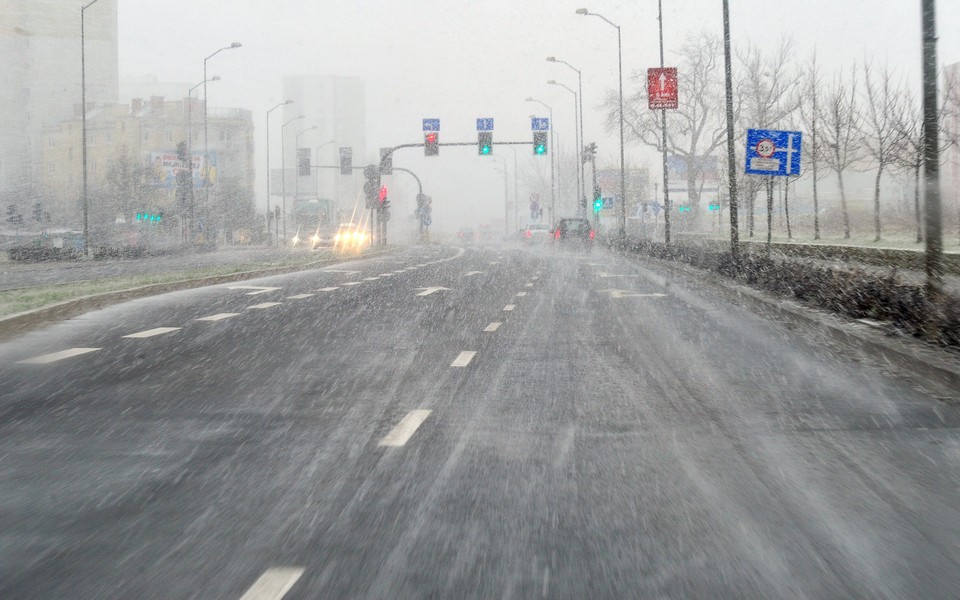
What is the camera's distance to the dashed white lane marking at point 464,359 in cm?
1050

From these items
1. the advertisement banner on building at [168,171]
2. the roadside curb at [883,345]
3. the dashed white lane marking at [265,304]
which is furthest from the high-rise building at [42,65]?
the roadside curb at [883,345]

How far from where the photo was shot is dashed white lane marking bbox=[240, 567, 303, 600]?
385 centimetres

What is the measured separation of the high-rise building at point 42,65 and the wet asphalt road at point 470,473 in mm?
152903

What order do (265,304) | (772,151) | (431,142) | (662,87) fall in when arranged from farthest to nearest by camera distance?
(431,142) → (662,87) → (772,151) → (265,304)

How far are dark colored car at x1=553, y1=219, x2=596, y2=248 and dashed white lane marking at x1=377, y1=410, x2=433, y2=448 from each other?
44187 millimetres

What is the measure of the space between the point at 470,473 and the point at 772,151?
1856cm

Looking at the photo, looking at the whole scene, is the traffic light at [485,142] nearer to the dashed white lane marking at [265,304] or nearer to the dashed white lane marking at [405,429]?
the dashed white lane marking at [265,304]

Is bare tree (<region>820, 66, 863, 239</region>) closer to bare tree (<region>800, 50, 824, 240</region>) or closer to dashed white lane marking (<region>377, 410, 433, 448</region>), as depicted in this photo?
bare tree (<region>800, 50, 824, 240</region>)

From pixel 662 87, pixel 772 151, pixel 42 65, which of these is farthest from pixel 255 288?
pixel 42 65

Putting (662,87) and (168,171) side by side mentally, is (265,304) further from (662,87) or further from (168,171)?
(168,171)

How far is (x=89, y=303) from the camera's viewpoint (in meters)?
17.5

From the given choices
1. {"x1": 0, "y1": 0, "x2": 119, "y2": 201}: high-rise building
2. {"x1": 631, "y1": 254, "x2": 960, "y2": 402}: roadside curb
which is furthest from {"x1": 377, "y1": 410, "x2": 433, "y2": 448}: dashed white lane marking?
{"x1": 0, "y1": 0, "x2": 119, "y2": 201}: high-rise building

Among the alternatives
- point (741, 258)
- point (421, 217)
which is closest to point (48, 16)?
point (421, 217)

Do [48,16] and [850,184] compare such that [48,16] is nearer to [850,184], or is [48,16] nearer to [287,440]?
[850,184]
